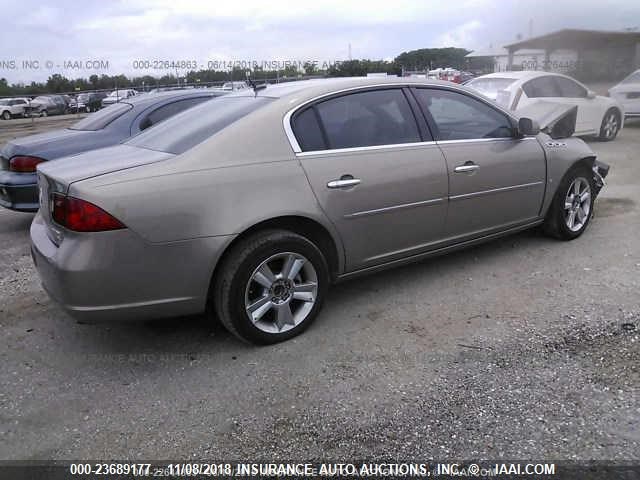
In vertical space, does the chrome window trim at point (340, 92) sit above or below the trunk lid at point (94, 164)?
above

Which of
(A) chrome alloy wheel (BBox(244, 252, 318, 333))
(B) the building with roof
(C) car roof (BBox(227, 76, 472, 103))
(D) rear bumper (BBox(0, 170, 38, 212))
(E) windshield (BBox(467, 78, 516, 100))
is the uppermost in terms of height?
(B) the building with roof

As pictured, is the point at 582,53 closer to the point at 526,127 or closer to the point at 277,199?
the point at 526,127

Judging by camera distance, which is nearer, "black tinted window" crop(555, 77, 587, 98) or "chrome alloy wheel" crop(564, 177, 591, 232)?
"chrome alloy wheel" crop(564, 177, 591, 232)

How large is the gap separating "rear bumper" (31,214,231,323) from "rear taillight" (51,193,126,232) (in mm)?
36

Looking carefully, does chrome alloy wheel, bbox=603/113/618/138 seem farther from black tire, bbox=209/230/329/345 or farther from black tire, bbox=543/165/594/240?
black tire, bbox=209/230/329/345

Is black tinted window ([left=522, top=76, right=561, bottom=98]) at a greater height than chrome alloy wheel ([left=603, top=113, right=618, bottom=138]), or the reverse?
black tinted window ([left=522, top=76, right=561, bottom=98])

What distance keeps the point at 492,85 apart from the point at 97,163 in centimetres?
822

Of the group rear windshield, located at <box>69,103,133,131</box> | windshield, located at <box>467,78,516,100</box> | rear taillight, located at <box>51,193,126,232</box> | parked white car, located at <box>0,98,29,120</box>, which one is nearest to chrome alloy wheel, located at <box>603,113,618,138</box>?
windshield, located at <box>467,78,516,100</box>

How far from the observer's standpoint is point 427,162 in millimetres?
3729

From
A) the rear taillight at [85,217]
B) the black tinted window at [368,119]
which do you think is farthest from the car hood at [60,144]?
the black tinted window at [368,119]

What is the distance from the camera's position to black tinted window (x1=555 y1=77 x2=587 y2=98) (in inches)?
406

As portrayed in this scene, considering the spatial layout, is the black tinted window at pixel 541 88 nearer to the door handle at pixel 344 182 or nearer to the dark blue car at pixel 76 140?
the dark blue car at pixel 76 140

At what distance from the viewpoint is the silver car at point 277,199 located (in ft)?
9.13

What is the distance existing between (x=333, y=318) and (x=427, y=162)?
125 cm
